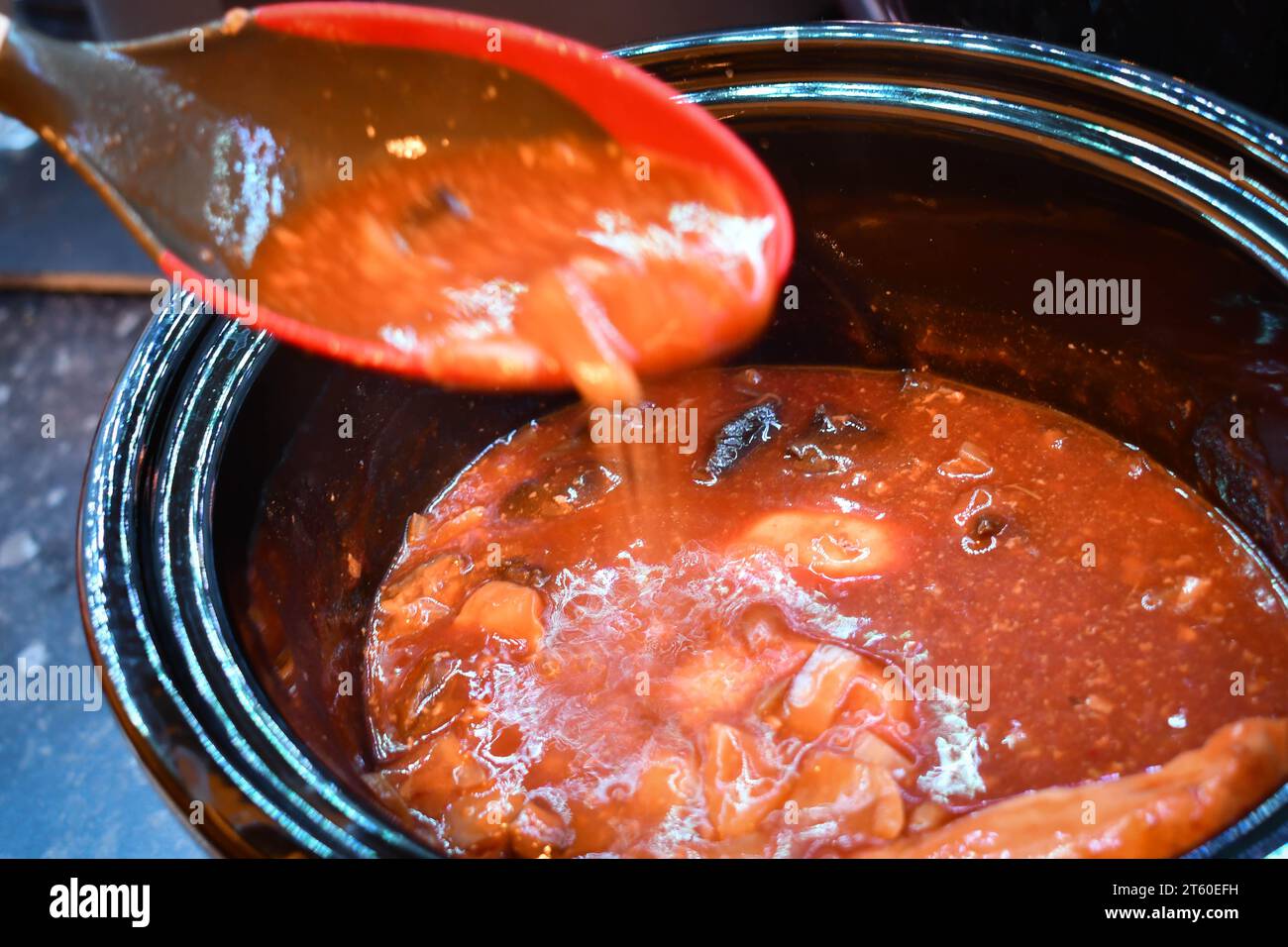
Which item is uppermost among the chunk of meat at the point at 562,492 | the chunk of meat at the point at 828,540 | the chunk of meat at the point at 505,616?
the chunk of meat at the point at 562,492

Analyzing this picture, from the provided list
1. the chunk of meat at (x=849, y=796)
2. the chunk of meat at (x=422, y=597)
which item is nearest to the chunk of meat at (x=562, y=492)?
the chunk of meat at (x=422, y=597)

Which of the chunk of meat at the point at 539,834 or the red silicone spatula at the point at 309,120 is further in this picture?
the chunk of meat at the point at 539,834

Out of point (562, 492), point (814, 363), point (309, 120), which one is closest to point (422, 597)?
point (562, 492)

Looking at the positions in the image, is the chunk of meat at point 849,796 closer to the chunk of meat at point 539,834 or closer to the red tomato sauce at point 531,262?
the chunk of meat at point 539,834

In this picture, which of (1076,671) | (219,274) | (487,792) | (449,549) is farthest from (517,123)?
(1076,671)

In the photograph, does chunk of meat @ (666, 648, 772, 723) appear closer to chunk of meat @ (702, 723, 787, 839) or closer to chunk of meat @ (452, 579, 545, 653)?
chunk of meat @ (702, 723, 787, 839)

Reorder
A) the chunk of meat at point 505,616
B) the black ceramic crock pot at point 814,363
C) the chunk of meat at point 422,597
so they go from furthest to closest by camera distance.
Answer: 1. the chunk of meat at point 422,597
2. the chunk of meat at point 505,616
3. the black ceramic crock pot at point 814,363

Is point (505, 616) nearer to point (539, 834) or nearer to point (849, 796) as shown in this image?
point (539, 834)

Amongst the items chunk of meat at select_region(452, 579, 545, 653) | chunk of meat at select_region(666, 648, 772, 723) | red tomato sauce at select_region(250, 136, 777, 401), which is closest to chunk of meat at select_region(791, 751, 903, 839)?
chunk of meat at select_region(666, 648, 772, 723)
